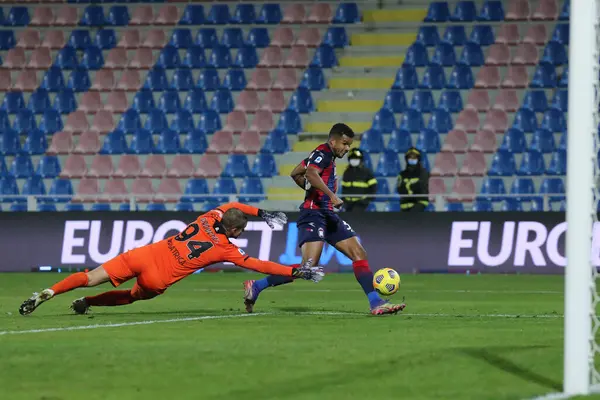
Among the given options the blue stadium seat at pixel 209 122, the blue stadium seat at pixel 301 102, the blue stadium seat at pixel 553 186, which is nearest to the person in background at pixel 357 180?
the blue stadium seat at pixel 553 186

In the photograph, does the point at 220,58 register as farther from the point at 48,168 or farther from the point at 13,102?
the point at 13,102

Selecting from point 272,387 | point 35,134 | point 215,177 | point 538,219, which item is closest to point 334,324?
point 272,387

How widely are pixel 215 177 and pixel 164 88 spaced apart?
3384 millimetres

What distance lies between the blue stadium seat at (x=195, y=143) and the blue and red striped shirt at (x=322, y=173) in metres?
15.5

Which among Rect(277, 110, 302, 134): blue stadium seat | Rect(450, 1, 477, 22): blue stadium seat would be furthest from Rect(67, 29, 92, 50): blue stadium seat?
Rect(450, 1, 477, 22): blue stadium seat

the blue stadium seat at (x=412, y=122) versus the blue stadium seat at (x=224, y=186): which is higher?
the blue stadium seat at (x=412, y=122)

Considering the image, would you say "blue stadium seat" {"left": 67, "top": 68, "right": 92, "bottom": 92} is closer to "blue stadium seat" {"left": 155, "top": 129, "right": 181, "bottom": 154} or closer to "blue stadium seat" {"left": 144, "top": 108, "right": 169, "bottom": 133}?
"blue stadium seat" {"left": 144, "top": 108, "right": 169, "bottom": 133}

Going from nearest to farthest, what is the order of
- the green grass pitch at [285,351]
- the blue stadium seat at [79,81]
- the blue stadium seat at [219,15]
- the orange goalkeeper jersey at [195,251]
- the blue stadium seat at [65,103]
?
the green grass pitch at [285,351] → the orange goalkeeper jersey at [195,251] → the blue stadium seat at [65,103] → the blue stadium seat at [79,81] → the blue stadium seat at [219,15]

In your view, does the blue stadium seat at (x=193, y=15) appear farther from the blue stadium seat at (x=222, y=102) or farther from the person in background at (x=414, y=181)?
the person in background at (x=414, y=181)

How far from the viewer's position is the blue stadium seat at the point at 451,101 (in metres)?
28.1

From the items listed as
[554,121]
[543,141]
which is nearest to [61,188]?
[543,141]

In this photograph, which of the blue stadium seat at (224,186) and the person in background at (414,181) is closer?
the person in background at (414,181)

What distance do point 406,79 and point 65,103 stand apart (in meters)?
8.06

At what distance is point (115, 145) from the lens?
28.9 metres
